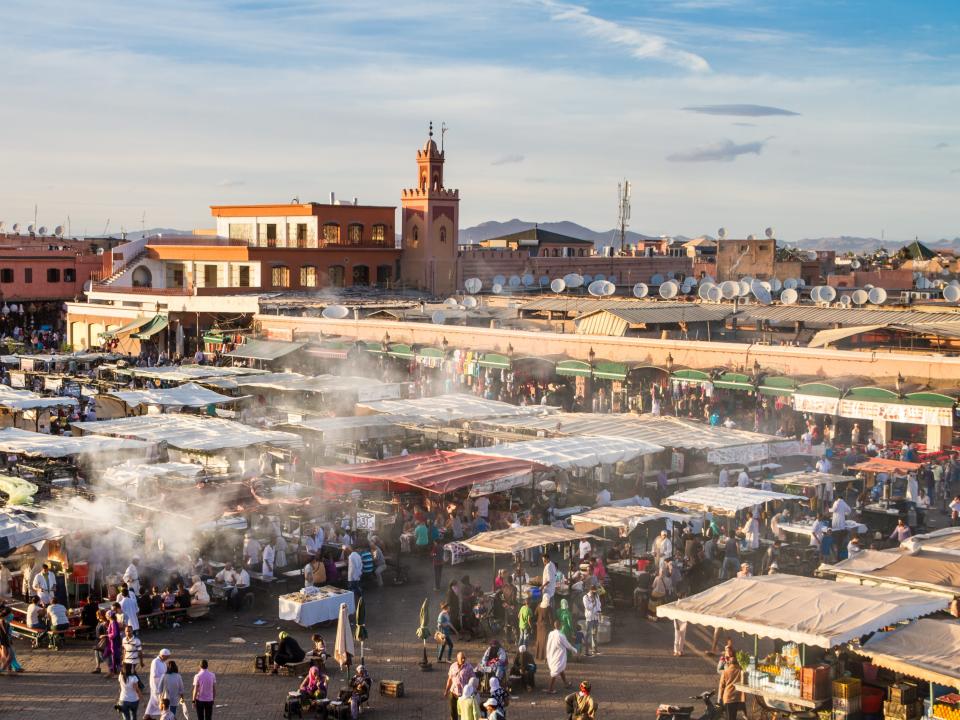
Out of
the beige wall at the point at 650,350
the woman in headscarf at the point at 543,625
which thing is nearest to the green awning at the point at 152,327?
the beige wall at the point at 650,350

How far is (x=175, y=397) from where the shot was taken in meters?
31.2

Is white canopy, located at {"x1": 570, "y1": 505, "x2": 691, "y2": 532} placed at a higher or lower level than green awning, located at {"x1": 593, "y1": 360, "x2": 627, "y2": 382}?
lower

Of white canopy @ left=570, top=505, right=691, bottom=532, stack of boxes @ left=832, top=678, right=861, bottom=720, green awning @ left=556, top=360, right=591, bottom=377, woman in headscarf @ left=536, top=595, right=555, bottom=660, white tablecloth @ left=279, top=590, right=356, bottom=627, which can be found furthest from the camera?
green awning @ left=556, top=360, right=591, bottom=377

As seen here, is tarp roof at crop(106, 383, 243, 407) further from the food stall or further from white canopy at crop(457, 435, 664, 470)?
the food stall

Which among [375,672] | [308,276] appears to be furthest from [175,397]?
[308,276]

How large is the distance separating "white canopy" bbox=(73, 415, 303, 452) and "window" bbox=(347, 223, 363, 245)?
3573 cm

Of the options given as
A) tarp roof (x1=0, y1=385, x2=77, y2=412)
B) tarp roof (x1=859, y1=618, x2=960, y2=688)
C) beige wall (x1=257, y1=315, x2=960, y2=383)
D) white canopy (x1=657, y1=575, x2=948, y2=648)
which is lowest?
tarp roof (x1=859, y1=618, x2=960, y2=688)

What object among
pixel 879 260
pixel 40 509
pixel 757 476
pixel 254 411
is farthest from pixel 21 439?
pixel 879 260

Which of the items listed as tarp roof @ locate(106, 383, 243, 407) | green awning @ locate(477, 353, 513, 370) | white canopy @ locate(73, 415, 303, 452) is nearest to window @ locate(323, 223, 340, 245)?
green awning @ locate(477, 353, 513, 370)

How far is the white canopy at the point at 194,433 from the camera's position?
971 inches

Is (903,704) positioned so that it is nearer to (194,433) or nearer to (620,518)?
(620,518)

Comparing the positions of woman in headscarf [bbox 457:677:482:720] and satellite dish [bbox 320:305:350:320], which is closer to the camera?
woman in headscarf [bbox 457:677:482:720]

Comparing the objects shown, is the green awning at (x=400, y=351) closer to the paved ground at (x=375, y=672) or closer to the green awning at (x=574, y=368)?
the green awning at (x=574, y=368)

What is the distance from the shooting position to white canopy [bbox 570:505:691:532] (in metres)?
19.7
